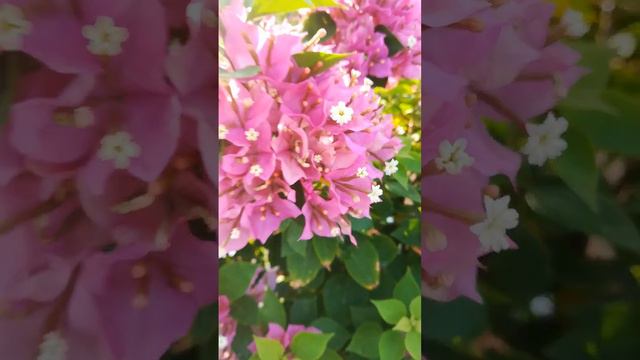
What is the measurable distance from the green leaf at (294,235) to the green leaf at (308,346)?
0.30ft

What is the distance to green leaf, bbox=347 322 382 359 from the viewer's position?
0.76 metres

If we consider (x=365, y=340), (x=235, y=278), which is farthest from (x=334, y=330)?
(x=235, y=278)

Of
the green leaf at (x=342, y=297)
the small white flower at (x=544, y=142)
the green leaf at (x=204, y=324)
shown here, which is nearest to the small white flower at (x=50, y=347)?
the green leaf at (x=204, y=324)

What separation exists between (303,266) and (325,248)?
0.11ft

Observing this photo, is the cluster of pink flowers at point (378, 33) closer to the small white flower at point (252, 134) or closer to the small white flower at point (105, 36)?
the small white flower at point (252, 134)

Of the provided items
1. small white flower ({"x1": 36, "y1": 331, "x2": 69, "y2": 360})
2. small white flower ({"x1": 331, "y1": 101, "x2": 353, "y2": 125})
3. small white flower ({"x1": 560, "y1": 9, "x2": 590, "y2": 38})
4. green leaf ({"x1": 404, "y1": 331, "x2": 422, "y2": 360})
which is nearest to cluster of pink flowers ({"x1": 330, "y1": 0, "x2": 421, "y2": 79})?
small white flower ({"x1": 331, "y1": 101, "x2": 353, "y2": 125})

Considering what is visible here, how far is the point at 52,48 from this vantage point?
0.52 meters

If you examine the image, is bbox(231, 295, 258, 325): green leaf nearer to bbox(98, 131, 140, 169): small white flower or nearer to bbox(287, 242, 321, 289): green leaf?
bbox(287, 242, 321, 289): green leaf

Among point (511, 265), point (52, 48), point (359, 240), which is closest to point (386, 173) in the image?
point (359, 240)

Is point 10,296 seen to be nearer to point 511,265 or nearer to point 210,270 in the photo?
point 210,270

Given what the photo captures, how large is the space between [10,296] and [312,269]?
1.08 ft

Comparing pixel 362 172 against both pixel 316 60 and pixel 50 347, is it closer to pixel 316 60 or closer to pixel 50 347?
pixel 316 60

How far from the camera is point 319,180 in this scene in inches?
27.4

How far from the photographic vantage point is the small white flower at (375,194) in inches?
28.5
